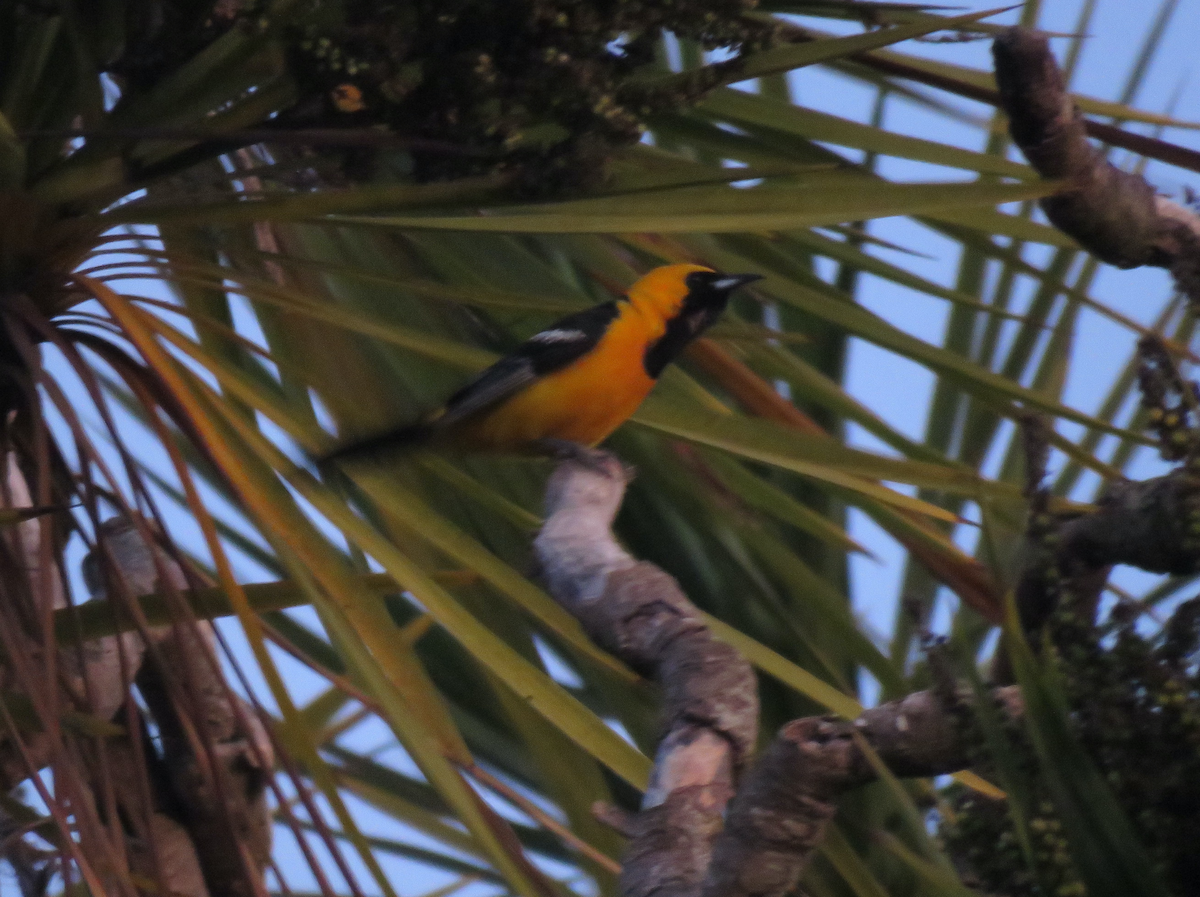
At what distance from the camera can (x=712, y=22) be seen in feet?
3.62

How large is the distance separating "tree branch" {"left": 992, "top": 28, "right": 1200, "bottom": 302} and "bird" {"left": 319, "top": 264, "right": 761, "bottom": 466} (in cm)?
57

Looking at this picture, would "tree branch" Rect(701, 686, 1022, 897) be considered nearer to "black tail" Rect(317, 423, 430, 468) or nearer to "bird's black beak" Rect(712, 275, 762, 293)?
"black tail" Rect(317, 423, 430, 468)

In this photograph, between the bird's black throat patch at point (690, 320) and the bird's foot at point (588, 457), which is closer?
the bird's foot at point (588, 457)

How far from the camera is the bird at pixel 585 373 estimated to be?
1644 millimetres

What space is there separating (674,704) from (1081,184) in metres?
0.60

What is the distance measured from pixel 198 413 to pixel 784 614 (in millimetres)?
686

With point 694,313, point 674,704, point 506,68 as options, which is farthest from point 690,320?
point 674,704

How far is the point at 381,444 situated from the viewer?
4.46 ft

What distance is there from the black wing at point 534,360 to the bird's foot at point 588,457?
0.08 metres

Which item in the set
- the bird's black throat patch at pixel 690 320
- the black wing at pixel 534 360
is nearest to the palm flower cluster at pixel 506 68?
the black wing at pixel 534 360

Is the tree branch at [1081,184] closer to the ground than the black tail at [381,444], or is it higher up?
higher up

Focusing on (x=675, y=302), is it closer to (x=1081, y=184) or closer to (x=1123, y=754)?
(x=1081, y=184)

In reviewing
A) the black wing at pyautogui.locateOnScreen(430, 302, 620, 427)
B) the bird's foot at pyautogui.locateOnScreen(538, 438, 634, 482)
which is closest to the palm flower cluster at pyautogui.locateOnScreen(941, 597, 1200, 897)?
the bird's foot at pyautogui.locateOnScreen(538, 438, 634, 482)

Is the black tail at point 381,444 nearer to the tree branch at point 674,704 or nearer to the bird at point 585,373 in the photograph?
the bird at point 585,373
